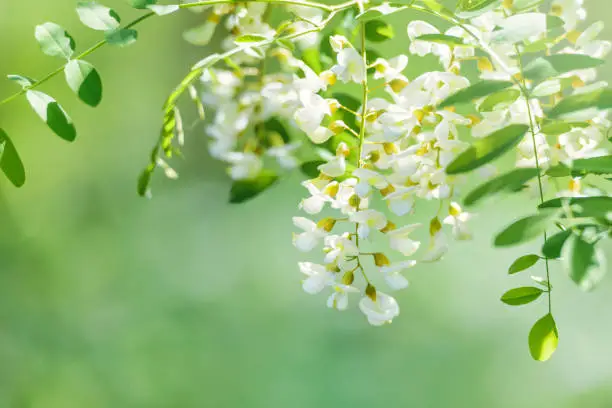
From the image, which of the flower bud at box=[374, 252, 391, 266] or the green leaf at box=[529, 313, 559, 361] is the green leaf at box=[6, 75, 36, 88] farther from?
the green leaf at box=[529, 313, 559, 361]

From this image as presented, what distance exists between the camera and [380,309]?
0.56m

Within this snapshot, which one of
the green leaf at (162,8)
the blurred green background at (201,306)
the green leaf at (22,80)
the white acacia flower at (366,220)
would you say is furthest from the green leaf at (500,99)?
the blurred green background at (201,306)

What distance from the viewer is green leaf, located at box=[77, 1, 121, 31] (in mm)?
577

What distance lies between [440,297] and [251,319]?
20.8 inches

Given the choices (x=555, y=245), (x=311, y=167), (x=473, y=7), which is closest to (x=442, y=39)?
(x=473, y=7)

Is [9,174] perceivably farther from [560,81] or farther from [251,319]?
[251,319]

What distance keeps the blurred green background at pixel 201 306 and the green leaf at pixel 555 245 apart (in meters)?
1.54

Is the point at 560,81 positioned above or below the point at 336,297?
above

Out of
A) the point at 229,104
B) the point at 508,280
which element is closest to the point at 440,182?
the point at 229,104

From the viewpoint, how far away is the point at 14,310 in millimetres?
2033

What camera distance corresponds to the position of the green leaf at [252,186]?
0.73m

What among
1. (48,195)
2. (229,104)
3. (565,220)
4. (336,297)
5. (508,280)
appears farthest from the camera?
(48,195)

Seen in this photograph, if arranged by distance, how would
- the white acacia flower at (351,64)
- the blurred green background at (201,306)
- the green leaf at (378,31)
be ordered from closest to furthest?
the white acacia flower at (351,64), the green leaf at (378,31), the blurred green background at (201,306)

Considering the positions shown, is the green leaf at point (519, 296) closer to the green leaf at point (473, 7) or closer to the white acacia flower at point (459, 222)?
the white acacia flower at point (459, 222)
